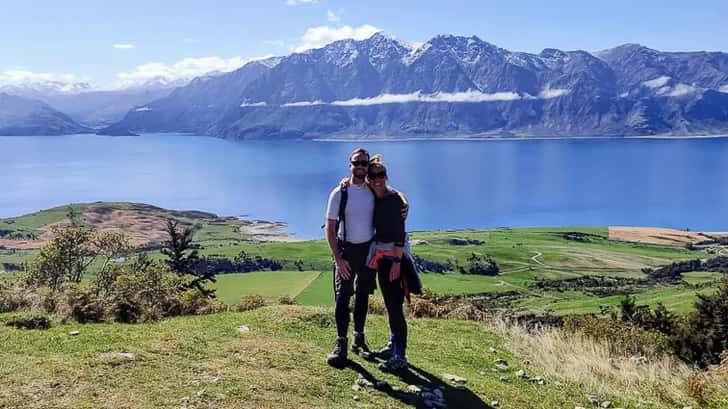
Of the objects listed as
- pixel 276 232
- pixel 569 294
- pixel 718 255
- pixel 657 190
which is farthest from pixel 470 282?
pixel 657 190

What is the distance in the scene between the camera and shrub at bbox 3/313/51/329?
1009 cm

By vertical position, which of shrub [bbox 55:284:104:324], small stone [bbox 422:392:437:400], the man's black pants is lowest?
small stone [bbox 422:392:437:400]

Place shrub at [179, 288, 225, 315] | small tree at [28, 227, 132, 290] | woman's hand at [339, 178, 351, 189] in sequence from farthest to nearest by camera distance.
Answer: small tree at [28, 227, 132, 290]
shrub at [179, 288, 225, 315]
woman's hand at [339, 178, 351, 189]

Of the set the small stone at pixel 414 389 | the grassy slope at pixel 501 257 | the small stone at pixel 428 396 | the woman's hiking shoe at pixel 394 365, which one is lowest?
the grassy slope at pixel 501 257

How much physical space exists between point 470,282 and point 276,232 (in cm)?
6457

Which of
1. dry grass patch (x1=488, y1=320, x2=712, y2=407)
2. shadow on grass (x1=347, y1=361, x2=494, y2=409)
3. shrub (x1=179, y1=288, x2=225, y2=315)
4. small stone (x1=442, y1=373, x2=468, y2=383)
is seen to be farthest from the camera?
shrub (x1=179, y1=288, x2=225, y2=315)

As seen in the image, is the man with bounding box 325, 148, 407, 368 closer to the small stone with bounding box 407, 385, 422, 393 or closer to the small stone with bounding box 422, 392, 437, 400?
the small stone with bounding box 407, 385, 422, 393

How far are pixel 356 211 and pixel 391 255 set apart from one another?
826 mm

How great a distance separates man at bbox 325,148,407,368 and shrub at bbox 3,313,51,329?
5248 millimetres

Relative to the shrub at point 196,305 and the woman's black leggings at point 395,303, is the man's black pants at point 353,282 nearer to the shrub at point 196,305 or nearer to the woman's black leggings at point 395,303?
the woman's black leggings at point 395,303

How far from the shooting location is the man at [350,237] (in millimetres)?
8430

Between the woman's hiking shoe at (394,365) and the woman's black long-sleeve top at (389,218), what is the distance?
5.65ft

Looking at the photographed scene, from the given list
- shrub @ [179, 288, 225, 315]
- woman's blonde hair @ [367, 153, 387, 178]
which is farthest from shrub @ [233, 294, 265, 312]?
woman's blonde hair @ [367, 153, 387, 178]

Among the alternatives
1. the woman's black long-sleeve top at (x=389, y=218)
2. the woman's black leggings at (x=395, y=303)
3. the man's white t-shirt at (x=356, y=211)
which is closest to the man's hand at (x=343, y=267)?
the man's white t-shirt at (x=356, y=211)
